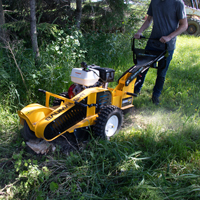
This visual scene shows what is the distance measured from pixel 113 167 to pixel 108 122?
0.73 metres

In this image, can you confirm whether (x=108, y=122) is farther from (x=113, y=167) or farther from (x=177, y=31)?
(x=177, y=31)

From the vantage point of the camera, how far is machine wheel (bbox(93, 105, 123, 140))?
102 inches

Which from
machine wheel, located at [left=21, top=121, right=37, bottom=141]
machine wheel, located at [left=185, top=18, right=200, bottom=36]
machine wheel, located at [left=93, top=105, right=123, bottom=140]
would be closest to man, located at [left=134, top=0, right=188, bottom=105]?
machine wheel, located at [left=93, top=105, right=123, bottom=140]

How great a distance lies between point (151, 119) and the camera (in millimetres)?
3355

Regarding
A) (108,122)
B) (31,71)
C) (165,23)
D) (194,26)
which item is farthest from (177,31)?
(194,26)

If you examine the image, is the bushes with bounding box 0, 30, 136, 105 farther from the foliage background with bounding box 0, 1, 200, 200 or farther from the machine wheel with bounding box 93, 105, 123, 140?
the machine wheel with bounding box 93, 105, 123, 140

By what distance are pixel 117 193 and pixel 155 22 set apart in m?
2.94

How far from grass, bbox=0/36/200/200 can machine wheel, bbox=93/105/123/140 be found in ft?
0.41

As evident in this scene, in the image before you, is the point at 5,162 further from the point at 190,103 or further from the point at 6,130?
the point at 190,103

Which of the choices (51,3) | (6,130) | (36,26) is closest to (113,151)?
(6,130)

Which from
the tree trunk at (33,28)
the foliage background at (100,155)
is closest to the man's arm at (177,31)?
the foliage background at (100,155)

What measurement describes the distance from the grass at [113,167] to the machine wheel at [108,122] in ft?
0.41

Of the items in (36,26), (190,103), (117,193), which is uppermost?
(36,26)

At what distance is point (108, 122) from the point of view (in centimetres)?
277
